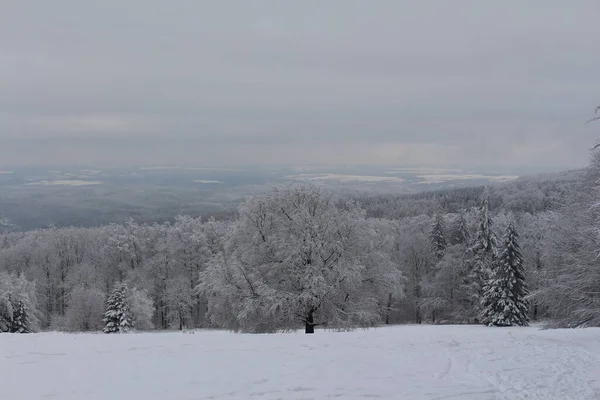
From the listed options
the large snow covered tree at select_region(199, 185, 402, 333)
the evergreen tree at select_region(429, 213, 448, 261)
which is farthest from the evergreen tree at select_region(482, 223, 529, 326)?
the large snow covered tree at select_region(199, 185, 402, 333)

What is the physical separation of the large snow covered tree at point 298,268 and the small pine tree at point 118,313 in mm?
18776

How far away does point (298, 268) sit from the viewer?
18.7 metres

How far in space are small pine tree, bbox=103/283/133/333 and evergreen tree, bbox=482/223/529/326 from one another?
92.2 ft

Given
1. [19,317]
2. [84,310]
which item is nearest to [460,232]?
[84,310]

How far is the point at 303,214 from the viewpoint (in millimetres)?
19266

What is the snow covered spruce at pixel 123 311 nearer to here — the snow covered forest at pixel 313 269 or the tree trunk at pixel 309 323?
the snow covered forest at pixel 313 269

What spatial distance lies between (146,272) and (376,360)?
46782mm

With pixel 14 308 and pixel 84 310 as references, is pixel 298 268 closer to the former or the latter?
pixel 14 308

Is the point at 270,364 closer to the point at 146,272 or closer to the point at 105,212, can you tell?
the point at 146,272

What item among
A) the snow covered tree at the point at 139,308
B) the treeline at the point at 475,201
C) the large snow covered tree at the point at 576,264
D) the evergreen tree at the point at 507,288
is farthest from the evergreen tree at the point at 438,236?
the snow covered tree at the point at 139,308

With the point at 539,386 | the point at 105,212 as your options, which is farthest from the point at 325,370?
the point at 105,212

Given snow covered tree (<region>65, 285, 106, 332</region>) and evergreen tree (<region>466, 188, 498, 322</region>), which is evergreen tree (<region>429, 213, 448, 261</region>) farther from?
snow covered tree (<region>65, 285, 106, 332</region>)

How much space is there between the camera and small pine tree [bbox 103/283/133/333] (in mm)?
36625

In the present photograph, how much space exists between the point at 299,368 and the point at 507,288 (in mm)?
28544
